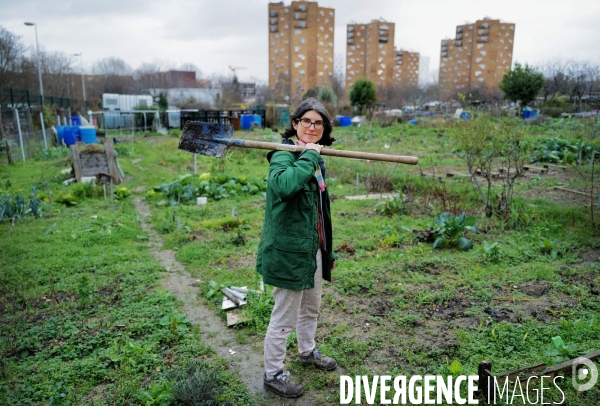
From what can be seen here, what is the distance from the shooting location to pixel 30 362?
343 centimetres

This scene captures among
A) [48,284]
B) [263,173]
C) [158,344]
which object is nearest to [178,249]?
[48,284]

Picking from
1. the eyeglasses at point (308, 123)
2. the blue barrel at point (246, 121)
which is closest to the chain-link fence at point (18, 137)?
the blue barrel at point (246, 121)

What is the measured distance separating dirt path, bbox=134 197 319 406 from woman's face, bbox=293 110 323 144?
167 cm

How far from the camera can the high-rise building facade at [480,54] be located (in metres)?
61.9

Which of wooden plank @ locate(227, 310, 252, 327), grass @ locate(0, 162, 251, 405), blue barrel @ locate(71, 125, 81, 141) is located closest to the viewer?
grass @ locate(0, 162, 251, 405)

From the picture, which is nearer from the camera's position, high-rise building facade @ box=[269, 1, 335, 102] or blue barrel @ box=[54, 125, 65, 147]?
blue barrel @ box=[54, 125, 65, 147]

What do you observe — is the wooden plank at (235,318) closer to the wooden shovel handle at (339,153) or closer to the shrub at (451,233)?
the wooden shovel handle at (339,153)

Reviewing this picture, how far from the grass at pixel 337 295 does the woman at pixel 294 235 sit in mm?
420

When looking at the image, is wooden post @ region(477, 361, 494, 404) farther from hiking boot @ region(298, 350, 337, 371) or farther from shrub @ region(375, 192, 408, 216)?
shrub @ region(375, 192, 408, 216)

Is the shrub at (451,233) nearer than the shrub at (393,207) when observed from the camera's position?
Yes

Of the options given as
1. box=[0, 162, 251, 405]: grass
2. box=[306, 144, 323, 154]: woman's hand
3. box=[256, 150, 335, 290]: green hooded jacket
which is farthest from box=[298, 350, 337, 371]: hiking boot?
box=[306, 144, 323, 154]: woman's hand

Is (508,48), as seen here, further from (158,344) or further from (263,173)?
(158,344)

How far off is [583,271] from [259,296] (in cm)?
342

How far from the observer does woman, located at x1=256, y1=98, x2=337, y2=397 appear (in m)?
2.70
